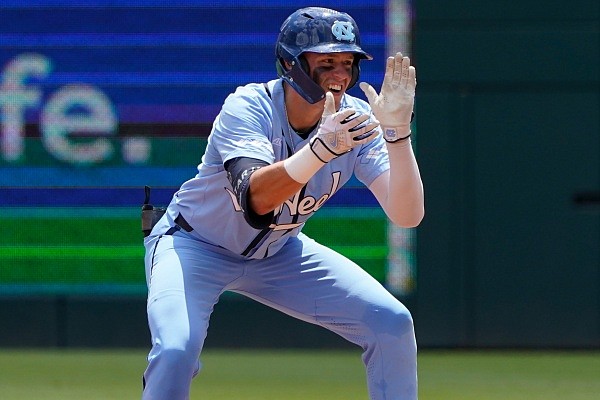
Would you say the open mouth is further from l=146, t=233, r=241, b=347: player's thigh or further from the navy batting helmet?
l=146, t=233, r=241, b=347: player's thigh

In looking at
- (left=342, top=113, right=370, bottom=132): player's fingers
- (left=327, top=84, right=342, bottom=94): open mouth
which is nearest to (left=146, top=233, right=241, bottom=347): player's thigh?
(left=327, top=84, right=342, bottom=94): open mouth

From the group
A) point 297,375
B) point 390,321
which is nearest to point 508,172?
point 297,375

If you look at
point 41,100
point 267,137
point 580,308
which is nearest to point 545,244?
point 580,308

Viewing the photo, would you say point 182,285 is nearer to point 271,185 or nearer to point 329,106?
point 271,185

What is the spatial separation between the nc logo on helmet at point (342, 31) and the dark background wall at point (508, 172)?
4.30m

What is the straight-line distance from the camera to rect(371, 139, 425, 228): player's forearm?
5512 millimetres

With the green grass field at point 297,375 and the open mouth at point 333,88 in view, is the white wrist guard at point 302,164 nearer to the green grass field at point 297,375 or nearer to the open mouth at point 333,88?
the open mouth at point 333,88

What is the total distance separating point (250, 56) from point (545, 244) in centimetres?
251

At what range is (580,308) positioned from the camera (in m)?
9.91

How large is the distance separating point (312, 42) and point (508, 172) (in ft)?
15.1

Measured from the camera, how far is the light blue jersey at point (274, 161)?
226 inches

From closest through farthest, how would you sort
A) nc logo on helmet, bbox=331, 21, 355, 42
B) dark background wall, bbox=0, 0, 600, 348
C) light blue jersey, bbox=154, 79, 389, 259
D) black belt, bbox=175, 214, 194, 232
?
1. nc logo on helmet, bbox=331, 21, 355, 42
2. light blue jersey, bbox=154, 79, 389, 259
3. black belt, bbox=175, 214, 194, 232
4. dark background wall, bbox=0, 0, 600, 348

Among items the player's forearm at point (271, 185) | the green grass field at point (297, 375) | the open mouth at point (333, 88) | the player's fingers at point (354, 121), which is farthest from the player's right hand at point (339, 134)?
the green grass field at point (297, 375)

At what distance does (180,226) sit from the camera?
237 inches
